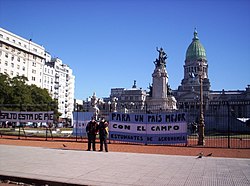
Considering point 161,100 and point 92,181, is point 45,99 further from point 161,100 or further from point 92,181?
point 92,181

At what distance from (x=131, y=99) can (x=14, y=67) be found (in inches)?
2904

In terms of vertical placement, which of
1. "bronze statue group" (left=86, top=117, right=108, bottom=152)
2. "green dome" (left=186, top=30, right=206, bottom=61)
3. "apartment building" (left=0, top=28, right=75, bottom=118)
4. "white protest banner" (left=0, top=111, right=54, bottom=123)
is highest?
→ "green dome" (left=186, top=30, right=206, bottom=61)

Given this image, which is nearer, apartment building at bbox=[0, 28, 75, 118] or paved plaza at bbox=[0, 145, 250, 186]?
paved plaza at bbox=[0, 145, 250, 186]

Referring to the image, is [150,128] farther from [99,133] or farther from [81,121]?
[81,121]

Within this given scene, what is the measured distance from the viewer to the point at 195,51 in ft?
422

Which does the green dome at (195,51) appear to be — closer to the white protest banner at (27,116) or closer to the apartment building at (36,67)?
the apartment building at (36,67)

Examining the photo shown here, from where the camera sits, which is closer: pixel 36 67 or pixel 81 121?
pixel 81 121

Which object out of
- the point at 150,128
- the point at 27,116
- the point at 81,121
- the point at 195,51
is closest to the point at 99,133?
the point at 150,128

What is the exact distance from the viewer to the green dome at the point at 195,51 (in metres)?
128

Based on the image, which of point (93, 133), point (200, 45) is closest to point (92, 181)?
point (93, 133)

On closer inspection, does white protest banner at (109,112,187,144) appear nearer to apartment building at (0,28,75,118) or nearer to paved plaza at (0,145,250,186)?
paved plaza at (0,145,250,186)

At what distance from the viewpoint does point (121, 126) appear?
21.0m

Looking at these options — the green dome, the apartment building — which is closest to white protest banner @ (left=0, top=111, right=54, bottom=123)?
the apartment building

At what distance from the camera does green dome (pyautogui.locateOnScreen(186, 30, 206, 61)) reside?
12762 cm
